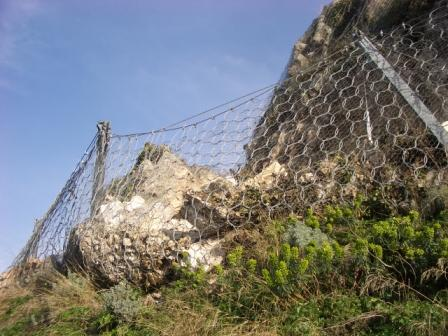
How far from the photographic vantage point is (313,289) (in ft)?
8.98

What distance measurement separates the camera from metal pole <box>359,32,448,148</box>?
3.49 meters

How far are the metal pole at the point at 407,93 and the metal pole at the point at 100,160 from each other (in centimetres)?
272

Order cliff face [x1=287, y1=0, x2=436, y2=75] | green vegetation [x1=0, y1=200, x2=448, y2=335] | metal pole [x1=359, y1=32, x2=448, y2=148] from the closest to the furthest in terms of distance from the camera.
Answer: green vegetation [x1=0, y1=200, x2=448, y2=335] < metal pole [x1=359, y1=32, x2=448, y2=148] < cliff face [x1=287, y1=0, x2=436, y2=75]

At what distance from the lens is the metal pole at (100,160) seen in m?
4.63

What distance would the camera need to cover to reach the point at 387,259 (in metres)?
2.72

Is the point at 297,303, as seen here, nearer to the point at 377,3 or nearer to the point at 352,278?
the point at 352,278

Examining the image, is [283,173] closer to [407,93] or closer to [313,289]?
[407,93]

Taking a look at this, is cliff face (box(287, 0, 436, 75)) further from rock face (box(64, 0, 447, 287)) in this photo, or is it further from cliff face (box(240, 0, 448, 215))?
rock face (box(64, 0, 447, 287))

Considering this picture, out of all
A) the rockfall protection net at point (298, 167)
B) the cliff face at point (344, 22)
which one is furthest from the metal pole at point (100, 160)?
the cliff face at point (344, 22)

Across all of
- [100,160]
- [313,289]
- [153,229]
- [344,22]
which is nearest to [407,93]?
[313,289]

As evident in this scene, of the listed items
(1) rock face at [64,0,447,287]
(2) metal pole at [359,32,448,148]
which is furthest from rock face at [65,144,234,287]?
(2) metal pole at [359,32,448,148]

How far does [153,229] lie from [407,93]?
2.29m

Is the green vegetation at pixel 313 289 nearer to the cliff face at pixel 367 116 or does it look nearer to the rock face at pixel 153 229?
the rock face at pixel 153 229

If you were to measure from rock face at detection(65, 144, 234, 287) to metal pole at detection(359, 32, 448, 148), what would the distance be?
1.58 meters
